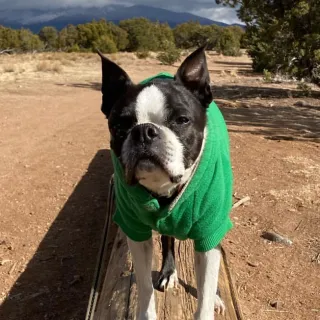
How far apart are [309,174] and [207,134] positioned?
152 inches

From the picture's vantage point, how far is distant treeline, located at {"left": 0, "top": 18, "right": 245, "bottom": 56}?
4947 cm

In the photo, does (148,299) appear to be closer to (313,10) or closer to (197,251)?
(197,251)

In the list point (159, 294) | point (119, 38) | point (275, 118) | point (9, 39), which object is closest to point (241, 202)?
A: point (159, 294)

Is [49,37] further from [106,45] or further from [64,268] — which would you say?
[64,268]

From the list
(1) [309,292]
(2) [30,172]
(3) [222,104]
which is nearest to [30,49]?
(3) [222,104]

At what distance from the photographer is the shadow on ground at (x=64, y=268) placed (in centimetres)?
407

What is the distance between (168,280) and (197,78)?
1585 millimetres

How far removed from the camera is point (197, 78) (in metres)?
3.08

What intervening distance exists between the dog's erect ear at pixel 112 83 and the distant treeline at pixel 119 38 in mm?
44927

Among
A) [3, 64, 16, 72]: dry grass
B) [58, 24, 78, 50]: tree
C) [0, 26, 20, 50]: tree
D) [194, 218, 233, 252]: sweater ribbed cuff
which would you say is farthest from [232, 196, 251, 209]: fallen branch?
[58, 24, 78, 50]: tree

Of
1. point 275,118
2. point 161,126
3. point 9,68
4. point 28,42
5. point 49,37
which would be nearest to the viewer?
point 161,126

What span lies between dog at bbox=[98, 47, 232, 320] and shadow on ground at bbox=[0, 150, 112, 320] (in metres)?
1.06

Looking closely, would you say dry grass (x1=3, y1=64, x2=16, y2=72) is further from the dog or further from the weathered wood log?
the dog

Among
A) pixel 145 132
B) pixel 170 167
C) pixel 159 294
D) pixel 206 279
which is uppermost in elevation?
pixel 145 132
